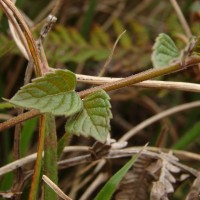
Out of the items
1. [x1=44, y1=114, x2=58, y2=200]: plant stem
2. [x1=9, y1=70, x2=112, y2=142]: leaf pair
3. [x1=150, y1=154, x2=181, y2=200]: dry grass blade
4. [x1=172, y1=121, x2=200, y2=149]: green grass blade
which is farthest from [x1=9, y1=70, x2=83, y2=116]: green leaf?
[x1=172, y1=121, x2=200, y2=149]: green grass blade

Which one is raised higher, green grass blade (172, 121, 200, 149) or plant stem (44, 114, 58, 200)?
plant stem (44, 114, 58, 200)

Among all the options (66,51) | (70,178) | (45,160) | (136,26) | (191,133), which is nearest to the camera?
(45,160)

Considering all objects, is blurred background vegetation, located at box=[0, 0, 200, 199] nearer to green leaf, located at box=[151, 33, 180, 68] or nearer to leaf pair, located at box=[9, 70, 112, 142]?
green leaf, located at box=[151, 33, 180, 68]

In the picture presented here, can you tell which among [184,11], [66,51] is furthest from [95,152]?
[184,11]

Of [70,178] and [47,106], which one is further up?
[47,106]

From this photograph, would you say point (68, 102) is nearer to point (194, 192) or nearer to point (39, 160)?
point (39, 160)

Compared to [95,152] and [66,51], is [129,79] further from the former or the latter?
[66,51]
